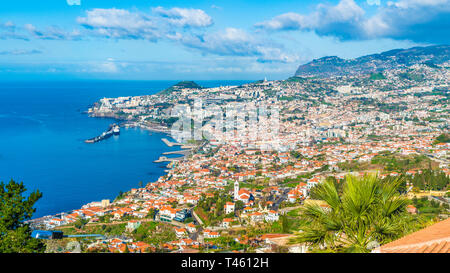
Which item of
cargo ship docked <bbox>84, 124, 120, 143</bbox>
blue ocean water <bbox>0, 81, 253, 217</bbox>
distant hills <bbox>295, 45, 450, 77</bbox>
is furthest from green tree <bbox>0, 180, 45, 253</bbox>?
distant hills <bbox>295, 45, 450, 77</bbox>

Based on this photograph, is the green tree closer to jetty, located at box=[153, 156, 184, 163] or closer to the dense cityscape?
the dense cityscape

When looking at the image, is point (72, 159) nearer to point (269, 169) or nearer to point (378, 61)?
point (269, 169)

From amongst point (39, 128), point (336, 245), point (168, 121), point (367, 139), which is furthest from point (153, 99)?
point (336, 245)

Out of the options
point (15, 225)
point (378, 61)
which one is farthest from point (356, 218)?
point (378, 61)

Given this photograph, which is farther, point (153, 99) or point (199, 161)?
point (153, 99)

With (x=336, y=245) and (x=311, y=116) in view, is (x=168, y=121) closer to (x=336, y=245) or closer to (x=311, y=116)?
(x=311, y=116)

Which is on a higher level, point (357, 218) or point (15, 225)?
point (357, 218)
